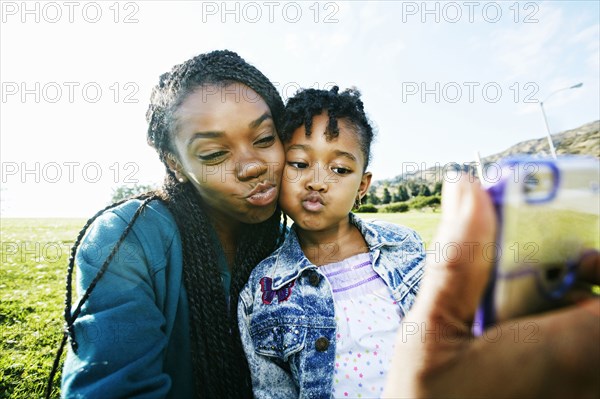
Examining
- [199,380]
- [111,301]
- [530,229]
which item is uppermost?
[530,229]

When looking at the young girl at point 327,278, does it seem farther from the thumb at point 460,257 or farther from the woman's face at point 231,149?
the thumb at point 460,257

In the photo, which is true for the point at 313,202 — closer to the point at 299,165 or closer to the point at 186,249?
the point at 299,165

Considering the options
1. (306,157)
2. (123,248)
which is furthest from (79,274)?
(306,157)

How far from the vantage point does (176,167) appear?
2395mm

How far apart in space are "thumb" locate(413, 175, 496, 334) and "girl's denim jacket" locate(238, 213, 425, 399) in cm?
121

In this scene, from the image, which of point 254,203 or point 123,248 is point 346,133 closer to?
point 254,203

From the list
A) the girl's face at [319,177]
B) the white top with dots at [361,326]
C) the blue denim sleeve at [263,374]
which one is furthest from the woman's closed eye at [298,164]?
the blue denim sleeve at [263,374]

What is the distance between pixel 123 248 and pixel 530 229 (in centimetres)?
170

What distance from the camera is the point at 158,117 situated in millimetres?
2398

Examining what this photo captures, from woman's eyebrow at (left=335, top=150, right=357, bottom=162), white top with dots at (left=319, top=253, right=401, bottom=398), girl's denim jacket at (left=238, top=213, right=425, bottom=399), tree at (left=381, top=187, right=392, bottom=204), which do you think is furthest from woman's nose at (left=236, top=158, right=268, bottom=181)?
tree at (left=381, top=187, right=392, bottom=204)

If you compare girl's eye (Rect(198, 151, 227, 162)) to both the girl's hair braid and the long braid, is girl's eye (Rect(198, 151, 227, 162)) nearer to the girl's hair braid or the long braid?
the long braid

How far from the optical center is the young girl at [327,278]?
1965 millimetres

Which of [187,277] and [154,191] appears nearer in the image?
[187,277]

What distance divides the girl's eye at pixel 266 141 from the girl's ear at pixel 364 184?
0.71 m
